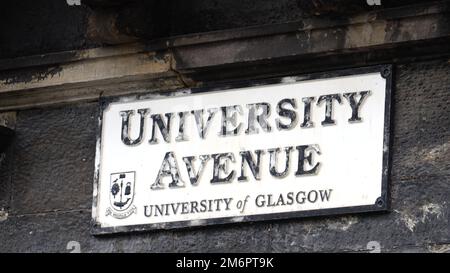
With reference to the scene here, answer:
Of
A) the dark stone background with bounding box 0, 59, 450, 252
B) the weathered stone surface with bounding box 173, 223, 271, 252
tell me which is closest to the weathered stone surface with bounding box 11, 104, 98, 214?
the dark stone background with bounding box 0, 59, 450, 252

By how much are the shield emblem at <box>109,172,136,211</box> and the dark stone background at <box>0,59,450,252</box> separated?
13 centimetres

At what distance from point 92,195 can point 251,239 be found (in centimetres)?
78

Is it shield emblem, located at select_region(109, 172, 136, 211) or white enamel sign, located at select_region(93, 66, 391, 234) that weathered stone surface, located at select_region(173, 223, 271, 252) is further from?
shield emblem, located at select_region(109, 172, 136, 211)

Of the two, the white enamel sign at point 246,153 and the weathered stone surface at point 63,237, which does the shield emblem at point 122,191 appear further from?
the weathered stone surface at point 63,237

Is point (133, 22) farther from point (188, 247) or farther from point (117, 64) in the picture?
point (188, 247)

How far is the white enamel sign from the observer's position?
8.80 metres

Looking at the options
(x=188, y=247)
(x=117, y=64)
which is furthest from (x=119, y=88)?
(x=188, y=247)

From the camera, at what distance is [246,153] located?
901 cm

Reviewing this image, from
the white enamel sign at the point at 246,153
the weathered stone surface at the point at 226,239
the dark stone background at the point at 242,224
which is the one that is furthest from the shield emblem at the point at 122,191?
the weathered stone surface at the point at 226,239

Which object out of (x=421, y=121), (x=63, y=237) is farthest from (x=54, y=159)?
(x=421, y=121)

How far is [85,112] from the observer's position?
374 inches

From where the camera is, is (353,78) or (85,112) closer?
(353,78)

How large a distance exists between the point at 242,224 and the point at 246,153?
0.28 metres

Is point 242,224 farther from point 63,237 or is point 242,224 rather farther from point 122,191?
point 63,237
